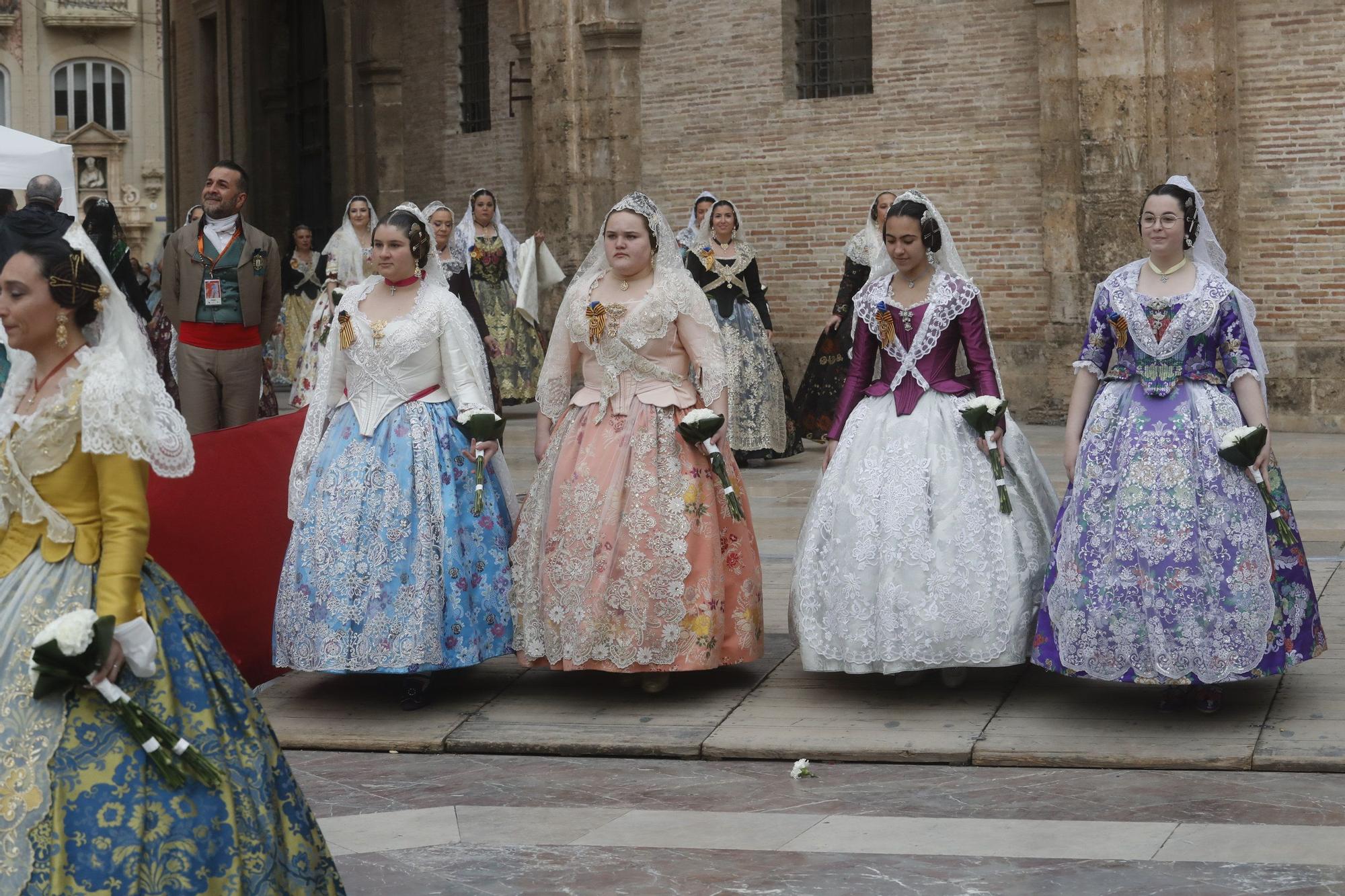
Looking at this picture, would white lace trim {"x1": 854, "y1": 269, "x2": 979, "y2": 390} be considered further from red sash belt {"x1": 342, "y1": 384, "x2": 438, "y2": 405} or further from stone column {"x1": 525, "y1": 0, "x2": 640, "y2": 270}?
stone column {"x1": 525, "y1": 0, "x2": 640, "y2": 270}

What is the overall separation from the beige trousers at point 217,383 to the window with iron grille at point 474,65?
39.6ft

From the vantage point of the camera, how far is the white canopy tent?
37.8 ft

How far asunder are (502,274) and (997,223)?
13.5ft

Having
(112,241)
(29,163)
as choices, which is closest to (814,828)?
(112,241)

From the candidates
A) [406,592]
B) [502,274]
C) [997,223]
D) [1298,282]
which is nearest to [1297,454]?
[1298,282]

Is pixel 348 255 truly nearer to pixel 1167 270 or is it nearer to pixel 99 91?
pixel 1167 270

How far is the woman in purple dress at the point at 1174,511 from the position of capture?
6.21 meters

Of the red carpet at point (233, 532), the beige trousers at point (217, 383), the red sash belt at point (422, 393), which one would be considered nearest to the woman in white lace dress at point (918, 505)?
the red sash belt at point (422, 393)

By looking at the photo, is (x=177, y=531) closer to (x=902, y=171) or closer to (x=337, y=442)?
(x=337, y=442)

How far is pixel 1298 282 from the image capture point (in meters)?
14.5

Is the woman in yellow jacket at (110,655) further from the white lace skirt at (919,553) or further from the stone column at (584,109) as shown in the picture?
the stone column at (584,109)

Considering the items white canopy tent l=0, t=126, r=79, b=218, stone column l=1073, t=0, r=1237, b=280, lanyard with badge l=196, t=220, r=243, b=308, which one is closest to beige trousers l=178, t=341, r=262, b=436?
lanyard with badge l=196, t=220, r=243, b=308

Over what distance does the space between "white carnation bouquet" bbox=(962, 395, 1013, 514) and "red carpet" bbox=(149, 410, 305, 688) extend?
2.58 m

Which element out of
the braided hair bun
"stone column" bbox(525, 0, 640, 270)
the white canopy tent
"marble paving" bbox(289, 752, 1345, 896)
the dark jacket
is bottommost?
"marble paving" bbox(289, 752, 1345, 896)
